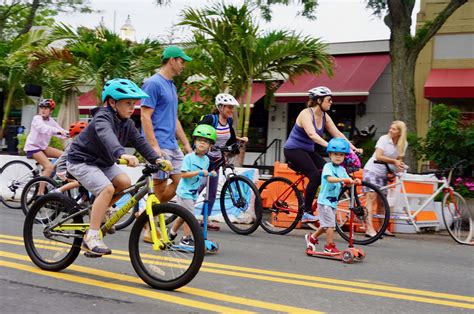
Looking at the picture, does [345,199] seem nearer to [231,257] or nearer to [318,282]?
[231,257]

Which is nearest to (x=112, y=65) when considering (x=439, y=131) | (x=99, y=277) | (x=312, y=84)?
(x=312, y=84)

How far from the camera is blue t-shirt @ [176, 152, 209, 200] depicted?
258 inches

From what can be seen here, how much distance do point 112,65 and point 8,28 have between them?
15334 mm

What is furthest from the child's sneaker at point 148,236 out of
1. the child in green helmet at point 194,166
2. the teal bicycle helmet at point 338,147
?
the teal bicycle helmet at point 338,147

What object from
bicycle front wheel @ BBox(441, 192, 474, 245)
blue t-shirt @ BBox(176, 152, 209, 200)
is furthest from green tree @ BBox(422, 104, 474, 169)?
blue t-shirt @ BBox(176, 152, 209, 200)

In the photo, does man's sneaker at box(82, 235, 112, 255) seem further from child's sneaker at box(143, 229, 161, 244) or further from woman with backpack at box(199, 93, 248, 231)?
woman with backpack at box(199, 93, 248, 231)

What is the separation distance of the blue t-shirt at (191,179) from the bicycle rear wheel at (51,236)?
1.51 metres

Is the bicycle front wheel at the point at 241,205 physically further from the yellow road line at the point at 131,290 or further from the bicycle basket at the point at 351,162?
the yellow road line at the point at 131,290

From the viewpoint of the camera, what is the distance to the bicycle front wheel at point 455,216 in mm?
8648

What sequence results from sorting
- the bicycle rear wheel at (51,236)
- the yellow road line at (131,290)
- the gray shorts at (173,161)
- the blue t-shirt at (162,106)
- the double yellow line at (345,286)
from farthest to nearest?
the gray shorts at (173,161), the blue t-shirt at (162,106), the bicycle rear wheel at (51,236), the double yellow line at (345,286), the yellow road line at (131,290)

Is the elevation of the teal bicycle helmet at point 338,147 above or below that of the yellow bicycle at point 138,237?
above

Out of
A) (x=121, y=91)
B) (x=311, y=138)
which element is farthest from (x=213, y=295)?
(x=311, y=138)

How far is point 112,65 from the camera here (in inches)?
590

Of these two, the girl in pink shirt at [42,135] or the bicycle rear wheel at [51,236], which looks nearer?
the bicycle rear wheel at [51,236]
